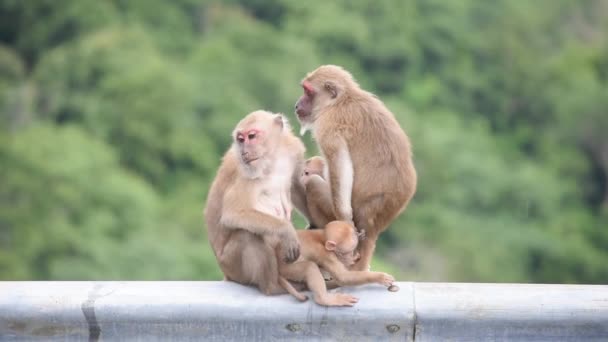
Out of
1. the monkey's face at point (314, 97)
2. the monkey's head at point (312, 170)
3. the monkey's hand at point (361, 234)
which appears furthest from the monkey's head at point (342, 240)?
the monkey's face at point (314, 97)

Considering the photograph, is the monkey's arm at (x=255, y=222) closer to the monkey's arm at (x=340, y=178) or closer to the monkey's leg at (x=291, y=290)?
the monkey's leg at (x=291, y=290)

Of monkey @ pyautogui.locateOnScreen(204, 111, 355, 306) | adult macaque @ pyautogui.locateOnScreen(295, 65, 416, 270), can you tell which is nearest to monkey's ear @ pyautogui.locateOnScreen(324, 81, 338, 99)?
adult macaque @ pyautogui.locateOnScreen(295, 65, 416, 270)

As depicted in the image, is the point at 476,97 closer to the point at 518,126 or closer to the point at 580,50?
the point at 518,126

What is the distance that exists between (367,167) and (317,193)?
0.26 meters

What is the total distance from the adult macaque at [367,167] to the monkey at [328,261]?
0.17m

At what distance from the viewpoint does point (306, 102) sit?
547 centimetres

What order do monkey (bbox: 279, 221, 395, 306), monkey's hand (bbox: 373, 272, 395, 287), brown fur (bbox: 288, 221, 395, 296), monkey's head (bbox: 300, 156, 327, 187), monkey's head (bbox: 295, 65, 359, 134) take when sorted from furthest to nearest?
1. monkey's head (bbox: 295, 65, 359, 134)
2. monkey's head (bbox: 300, 156, 327, 187)
3. brown fur (bbox: 288, 221, 395, 296)
4. monkey (bbox: 279, 221, 395, 306)
5. monkey's hand (bbox: 373, 272, 395, 287)

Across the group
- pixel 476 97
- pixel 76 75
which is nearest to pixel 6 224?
pixel 76 75

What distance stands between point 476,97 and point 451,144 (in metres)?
9.56

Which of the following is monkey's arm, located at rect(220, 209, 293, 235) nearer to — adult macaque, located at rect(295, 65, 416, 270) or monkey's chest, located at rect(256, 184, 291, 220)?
monkey's chest, located at rect(256, 184, 291, 220)

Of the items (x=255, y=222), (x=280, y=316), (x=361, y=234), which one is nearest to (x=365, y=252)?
(x=361, y=234)

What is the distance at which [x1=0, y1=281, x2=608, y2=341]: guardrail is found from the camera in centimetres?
398

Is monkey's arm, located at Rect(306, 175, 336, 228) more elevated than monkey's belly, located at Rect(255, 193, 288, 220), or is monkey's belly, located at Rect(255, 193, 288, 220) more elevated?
monkey's arm, located at Rect(306, 175, 336, 228)

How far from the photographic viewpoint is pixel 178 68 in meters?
60.0
